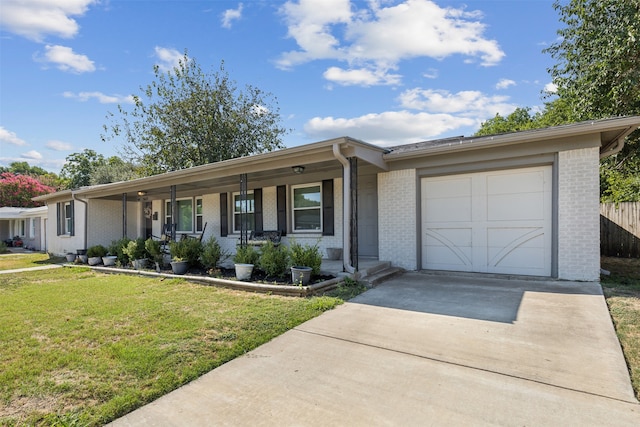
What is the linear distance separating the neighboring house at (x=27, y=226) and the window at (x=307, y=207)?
15.6 metres

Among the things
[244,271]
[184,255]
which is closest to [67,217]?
[184,255]

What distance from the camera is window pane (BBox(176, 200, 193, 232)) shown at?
1272 centimetres

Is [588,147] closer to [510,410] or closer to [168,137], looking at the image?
[510,410]

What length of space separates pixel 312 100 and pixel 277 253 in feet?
32.3

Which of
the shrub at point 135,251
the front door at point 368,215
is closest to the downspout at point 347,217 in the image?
the front door at point 368,215

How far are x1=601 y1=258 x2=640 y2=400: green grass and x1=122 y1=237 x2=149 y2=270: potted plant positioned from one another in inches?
388

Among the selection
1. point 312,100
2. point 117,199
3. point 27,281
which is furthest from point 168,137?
point 27,281

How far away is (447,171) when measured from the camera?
22.7 feet

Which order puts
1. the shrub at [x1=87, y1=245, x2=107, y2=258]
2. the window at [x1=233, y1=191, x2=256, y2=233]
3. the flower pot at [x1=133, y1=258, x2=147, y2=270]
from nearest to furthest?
the flower pot at [x1=133, y1=258, x2=147, y2=270] → the shrub at [x1=87, y1=245, x2=107, y2=258] → the window at [x1=233, y1=191, x2=256, y2=233]

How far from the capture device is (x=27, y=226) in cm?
2069

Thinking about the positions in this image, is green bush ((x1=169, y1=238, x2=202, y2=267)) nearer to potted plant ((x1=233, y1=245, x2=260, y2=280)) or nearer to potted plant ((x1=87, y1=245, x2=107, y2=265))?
potted plant ((x1=233, y1=245, x2=260, y2=280))

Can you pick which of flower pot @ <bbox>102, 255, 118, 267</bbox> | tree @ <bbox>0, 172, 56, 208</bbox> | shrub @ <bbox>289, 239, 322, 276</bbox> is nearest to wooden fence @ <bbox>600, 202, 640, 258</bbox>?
shrub @ <bbox>289, 239, 322, 276</bbox>

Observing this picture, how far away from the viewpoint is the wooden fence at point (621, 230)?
9438 millimetres

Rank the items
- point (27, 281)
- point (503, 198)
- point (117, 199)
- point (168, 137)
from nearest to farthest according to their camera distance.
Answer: point (503, 198) → point (27, 281) → point (117, 199) → point (168, 137)
